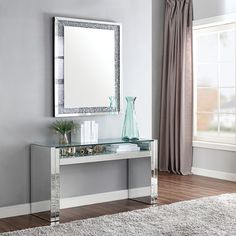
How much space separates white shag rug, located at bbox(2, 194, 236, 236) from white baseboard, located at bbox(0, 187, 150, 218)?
0.43 metres

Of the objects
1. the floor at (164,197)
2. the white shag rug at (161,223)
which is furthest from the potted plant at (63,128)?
the white shag rug at (161,223)

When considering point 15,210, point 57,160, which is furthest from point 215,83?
point 15,210

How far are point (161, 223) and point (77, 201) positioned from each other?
1176mm

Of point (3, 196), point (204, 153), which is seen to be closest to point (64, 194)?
point (3, 196)

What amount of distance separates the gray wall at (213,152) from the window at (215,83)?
A: 0.65 ft

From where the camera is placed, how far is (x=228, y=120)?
7.13m

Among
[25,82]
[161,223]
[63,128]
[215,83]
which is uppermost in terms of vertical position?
[215,83]

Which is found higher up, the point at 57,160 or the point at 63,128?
the point at 63,128

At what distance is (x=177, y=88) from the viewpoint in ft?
24.3

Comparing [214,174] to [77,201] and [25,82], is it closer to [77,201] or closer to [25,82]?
[77,201]

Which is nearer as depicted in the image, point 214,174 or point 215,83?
point 214,174

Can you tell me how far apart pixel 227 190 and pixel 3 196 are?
265 cm

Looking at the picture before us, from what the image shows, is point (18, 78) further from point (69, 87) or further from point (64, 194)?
point (64, 194)

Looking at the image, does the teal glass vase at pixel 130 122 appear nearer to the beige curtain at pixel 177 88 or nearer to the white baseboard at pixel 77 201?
the white baseboard at pixel 77 201
